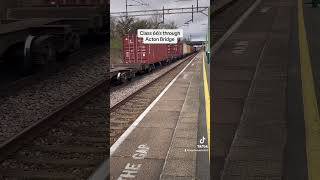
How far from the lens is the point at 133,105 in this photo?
11.4m

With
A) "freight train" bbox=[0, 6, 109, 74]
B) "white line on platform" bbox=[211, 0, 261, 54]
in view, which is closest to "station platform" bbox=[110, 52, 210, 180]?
"freight train" bbox=[0, 6, 109, 74]

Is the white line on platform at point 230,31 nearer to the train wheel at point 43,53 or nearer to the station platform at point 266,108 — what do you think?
the station platform at point 266,108

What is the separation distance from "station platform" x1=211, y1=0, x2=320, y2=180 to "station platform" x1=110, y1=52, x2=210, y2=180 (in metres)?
0.48

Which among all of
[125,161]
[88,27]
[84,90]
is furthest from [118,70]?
[125,161]

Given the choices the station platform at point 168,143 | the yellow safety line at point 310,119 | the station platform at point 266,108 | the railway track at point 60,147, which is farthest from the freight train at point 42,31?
the yellow safety line at point 310,119

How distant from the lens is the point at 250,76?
1105 cm

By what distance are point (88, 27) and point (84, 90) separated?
227cm

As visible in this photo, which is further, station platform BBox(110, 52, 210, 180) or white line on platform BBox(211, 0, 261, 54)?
white line on platform BBox(211, 0, 261, 54)

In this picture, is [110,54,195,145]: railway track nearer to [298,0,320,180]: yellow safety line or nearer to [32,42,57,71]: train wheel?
[32,42,57,71]: train wheel

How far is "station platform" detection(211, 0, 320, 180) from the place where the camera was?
20.6 ft

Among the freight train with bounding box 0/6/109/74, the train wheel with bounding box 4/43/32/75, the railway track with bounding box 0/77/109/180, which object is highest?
the freight train with bounding box 0/6/109/74

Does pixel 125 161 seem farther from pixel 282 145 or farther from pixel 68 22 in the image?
pixel 68 22

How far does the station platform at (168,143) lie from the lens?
6.30 metres

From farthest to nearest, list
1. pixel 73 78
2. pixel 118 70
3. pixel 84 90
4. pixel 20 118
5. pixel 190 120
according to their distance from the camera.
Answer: pixel 118 70 < pixel 73 78 < pixel 84 90 < pixel 190 120 < pixel 20 118
